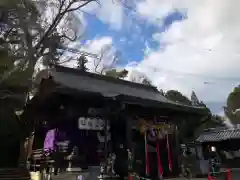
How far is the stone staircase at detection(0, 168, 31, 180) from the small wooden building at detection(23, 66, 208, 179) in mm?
3052

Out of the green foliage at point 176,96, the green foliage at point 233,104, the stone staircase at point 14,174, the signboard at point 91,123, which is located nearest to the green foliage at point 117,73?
the green foliage at point 176,96

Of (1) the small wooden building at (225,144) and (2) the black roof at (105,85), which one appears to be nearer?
(2) the black roof at (105,85)

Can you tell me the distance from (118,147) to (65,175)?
130 inches

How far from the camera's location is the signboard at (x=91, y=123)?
12477mm

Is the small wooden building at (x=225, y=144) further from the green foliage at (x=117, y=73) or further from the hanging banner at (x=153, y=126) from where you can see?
the hanging banner at (x=153, y=126)

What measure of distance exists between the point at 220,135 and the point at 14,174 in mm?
19642

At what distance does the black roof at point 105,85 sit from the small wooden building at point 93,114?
2.0 inches

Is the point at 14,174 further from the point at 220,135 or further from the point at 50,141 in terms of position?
the point at 220,135

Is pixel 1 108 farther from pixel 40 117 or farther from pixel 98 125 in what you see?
pixel 98 125

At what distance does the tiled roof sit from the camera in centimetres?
2566

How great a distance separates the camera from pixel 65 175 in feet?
Result: 36.9

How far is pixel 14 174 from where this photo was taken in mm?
15430

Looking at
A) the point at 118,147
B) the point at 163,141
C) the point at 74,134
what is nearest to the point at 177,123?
the point at 163,141

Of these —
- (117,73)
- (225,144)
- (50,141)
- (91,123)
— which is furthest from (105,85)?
(225,144)
